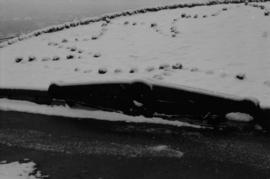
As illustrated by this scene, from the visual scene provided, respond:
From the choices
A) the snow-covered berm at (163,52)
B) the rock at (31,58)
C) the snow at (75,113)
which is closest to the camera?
the snow at (75,113)

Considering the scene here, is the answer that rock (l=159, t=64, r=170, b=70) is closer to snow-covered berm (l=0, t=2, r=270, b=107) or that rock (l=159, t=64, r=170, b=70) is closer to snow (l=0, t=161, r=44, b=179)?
snow-covered berm (l=0, t=2, r=270, b=107)

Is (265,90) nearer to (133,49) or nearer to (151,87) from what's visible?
(151,87)

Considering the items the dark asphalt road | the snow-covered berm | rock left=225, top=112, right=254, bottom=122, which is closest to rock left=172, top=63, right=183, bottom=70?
the snow-covered berm

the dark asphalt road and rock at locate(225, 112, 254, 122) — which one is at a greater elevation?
rock at locate(225, 112, 254, 122)

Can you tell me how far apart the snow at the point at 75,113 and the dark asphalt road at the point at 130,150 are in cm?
19

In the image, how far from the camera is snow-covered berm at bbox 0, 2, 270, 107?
8.75 metres

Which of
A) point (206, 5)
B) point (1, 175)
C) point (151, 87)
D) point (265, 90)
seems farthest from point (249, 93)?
point (206, 5)

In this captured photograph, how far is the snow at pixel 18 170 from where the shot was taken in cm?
514

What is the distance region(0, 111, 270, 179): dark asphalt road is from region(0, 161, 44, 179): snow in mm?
133

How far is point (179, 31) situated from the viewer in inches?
522

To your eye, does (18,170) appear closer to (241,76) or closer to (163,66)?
(241,76)

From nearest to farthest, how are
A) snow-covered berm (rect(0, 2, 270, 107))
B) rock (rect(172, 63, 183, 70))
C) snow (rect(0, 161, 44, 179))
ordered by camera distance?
snow (rect(0, 161, 44, 179)) → snow-covered berm (rect(0, 2, 270, 107)) → rock (rect(172, 63, 183, 70))

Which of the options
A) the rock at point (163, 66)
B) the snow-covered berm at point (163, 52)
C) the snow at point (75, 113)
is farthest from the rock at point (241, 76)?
the snow at point (75, 113)

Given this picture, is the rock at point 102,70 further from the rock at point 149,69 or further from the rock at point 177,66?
the rock at point 177,66
